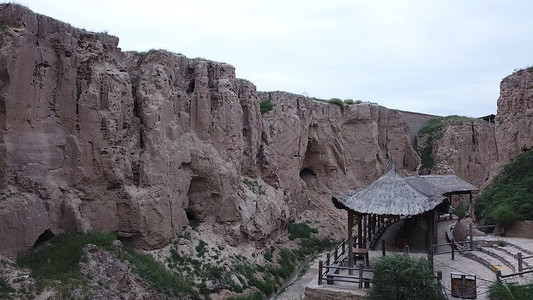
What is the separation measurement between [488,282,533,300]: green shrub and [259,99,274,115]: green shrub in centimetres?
1996

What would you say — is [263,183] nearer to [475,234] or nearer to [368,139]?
[475,234]

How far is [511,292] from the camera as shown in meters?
13.2

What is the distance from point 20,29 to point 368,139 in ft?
98.7

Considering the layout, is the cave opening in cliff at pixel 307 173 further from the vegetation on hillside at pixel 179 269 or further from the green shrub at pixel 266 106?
the vegetation on hillside at pixel 179 269

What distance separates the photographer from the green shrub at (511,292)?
13.0 metres

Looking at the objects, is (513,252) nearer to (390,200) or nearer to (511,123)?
(390,200)

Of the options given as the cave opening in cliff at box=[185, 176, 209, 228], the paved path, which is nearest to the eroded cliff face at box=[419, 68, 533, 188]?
the paved path

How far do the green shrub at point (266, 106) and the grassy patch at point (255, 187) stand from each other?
640cm

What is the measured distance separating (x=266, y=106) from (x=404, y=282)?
2006 cm

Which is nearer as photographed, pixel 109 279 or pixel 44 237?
pixel 109 279

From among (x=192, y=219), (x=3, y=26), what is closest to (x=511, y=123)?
(x=192, y=219)

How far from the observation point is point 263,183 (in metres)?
27.4

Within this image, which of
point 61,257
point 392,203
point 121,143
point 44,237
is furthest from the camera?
point 121,143

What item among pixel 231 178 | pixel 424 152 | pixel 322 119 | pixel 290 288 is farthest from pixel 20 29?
pixel 424 152
